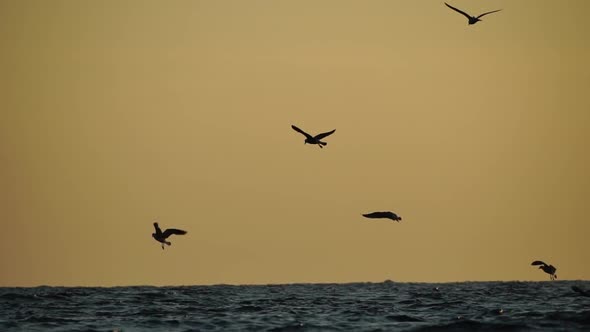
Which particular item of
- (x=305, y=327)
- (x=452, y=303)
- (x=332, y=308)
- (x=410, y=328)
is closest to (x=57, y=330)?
A: (x=305, y=327)

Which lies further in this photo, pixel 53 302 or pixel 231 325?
pixel 53 302

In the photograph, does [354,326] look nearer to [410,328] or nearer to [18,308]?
[410,328]

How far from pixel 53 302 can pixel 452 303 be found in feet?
80.6

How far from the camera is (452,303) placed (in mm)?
77062

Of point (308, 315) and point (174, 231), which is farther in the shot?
point (308, 315)

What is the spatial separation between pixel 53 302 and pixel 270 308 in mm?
18172

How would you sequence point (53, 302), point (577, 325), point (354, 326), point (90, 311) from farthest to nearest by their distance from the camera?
point (53, 302) → point (90, 311) → point (354, 326) → point (577, 325)

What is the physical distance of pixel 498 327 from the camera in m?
55.0

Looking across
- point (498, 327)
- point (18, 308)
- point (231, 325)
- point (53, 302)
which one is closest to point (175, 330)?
point (231, 325)

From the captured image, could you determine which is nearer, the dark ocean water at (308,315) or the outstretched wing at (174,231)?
the outstretched wing at (174,231)

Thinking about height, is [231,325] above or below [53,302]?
below

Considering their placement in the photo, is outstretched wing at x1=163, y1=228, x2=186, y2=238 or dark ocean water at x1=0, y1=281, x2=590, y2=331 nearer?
outstretched wing at x1=163, y1=228, x2=186, y2=238

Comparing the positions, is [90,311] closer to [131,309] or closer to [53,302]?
[131,309]

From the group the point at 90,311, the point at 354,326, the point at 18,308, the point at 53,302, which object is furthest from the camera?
the point at 53,302
